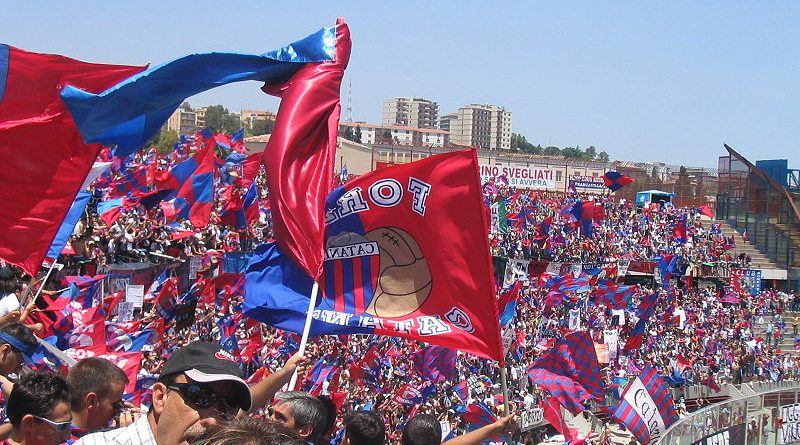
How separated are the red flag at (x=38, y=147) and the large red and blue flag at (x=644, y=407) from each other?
6.12 metres

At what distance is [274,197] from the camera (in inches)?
267

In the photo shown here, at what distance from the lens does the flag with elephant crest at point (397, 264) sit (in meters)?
6.29

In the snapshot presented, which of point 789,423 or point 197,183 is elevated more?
point 197,183

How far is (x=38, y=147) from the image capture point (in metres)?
7.13

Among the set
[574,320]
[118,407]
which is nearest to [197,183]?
[574,320]

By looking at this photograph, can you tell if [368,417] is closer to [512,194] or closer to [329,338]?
[329,338]

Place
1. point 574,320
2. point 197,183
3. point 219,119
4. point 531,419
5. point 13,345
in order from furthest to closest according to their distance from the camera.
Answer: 1. point 219,119
2. point 574,320
3. point 531,419
4. point 197,183
5. point 13,345

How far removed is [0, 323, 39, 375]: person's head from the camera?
4.63 metres

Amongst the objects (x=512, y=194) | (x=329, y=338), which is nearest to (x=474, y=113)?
(x=512, y=194)

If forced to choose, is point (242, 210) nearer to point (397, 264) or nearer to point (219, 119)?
point (397, 264)

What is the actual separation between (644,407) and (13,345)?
747 cm

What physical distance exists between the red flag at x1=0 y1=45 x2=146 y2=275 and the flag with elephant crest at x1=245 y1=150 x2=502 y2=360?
153cm

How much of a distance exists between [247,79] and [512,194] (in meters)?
37.9

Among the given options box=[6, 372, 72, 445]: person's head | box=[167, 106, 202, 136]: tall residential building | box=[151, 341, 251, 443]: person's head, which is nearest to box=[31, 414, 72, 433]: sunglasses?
box=[6, 372, 72, 445]: person's head
